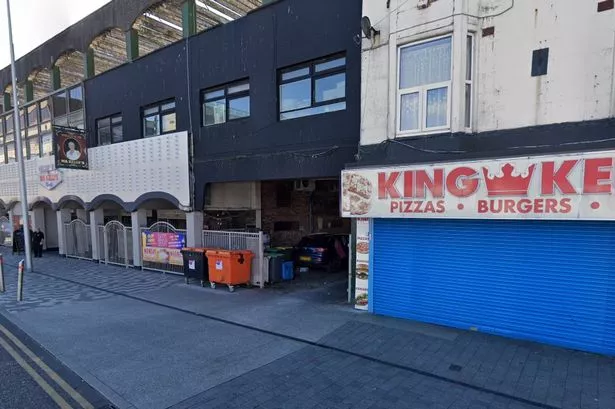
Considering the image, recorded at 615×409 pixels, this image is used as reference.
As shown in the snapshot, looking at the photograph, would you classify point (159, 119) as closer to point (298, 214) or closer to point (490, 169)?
point (298, 214)

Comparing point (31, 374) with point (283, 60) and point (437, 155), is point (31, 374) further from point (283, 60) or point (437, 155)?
point (283, 60)

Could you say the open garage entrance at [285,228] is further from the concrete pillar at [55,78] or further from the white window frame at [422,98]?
the concrete pillar at [55,78]

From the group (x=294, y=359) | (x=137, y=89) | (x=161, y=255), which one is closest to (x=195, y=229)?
(x=161, y=255)

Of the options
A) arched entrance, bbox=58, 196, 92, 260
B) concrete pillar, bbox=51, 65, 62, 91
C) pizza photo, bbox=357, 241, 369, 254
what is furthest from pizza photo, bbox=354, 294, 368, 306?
concrete pillar, bbox=51, 65, 62, 91

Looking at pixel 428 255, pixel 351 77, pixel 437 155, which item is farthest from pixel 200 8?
pixel 428 255

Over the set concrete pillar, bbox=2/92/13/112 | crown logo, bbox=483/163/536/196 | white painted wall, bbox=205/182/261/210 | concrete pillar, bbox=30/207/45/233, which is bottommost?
concrete pillar, bbox=30/207/45/233

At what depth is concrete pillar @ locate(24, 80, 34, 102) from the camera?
19953mm

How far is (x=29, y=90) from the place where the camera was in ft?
65.7

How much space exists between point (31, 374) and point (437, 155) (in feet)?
25.4

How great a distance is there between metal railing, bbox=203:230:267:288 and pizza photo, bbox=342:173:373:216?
353 centimetres

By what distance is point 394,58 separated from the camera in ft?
23.2

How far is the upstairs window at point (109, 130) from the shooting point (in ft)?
49.0

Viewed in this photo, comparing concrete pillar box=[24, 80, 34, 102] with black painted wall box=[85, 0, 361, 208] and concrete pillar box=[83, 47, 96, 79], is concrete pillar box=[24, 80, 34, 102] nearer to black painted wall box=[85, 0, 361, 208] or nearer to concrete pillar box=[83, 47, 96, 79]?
concrete pillar box=[83, 47, 96, 79]

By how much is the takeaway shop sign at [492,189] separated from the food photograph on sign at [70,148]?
12.9 meters
